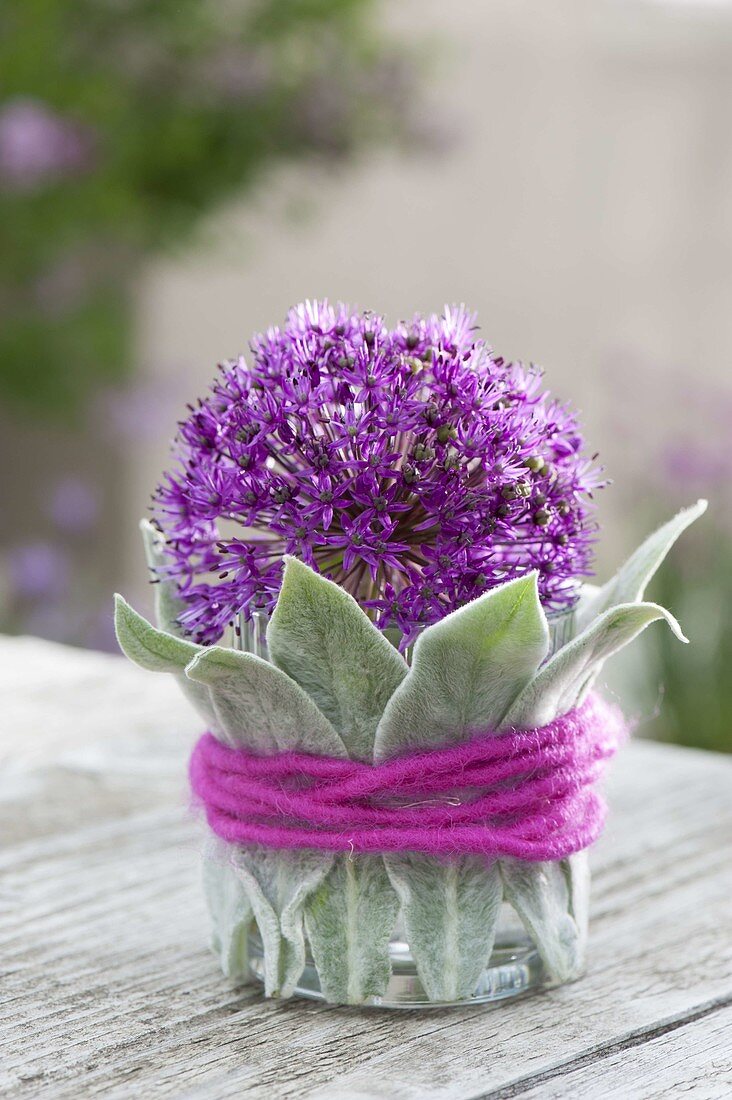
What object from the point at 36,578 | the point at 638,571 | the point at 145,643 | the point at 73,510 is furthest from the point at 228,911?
the point at 73,510

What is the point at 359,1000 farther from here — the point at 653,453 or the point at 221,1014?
the point at 653,453

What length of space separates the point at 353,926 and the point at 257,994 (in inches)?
2.7

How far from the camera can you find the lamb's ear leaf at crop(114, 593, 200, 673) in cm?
56

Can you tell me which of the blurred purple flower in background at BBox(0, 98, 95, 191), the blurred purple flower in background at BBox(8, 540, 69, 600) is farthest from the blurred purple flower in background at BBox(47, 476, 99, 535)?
the blurred purple flower in background at BBox(0, 98, 95, 191)

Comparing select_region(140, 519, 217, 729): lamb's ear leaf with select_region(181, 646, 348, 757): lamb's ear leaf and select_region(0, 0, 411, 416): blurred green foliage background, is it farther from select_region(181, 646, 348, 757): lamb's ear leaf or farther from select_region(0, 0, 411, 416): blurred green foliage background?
select_region(0, 0, 411, 416): blurred green foliage background

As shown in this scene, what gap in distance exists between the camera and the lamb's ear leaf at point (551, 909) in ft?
1.92

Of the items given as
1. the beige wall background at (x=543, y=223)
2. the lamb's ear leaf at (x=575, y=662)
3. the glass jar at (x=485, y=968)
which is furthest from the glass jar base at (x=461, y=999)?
the beige wall background at (x=543, y=223)

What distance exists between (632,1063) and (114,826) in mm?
411

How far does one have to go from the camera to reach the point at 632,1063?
54cm

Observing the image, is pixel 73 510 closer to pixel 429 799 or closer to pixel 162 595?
pixel 162 595

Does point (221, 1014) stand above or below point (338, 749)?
below

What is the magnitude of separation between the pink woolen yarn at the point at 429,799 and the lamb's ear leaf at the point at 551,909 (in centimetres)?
1

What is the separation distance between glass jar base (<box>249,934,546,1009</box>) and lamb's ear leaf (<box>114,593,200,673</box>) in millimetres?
143

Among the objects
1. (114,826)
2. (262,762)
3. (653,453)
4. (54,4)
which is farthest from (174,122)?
(262,762)
